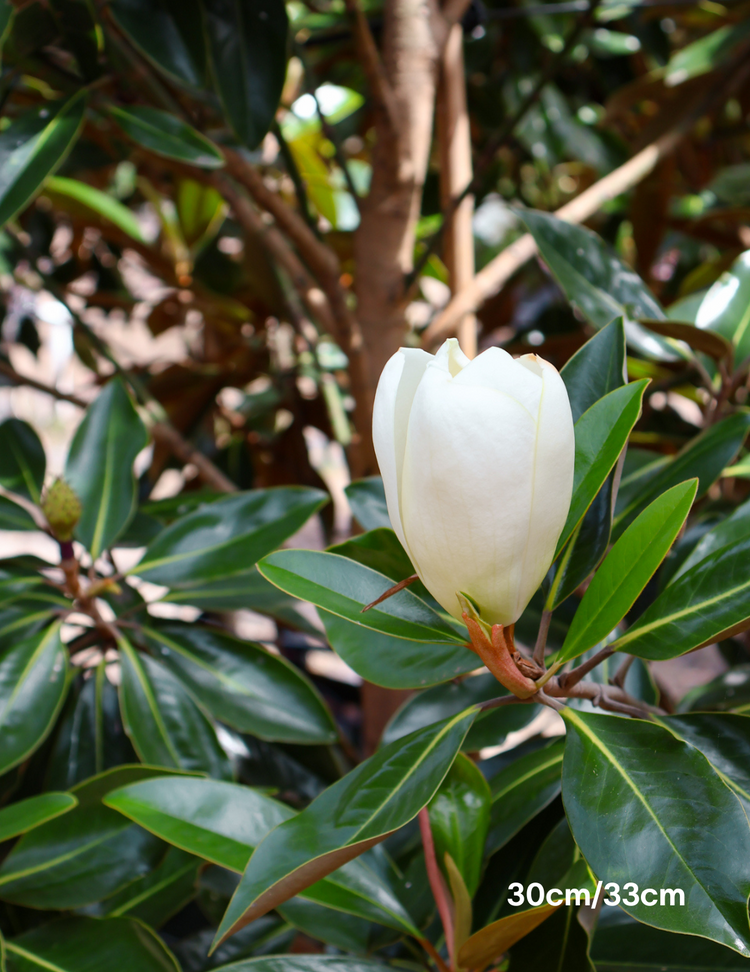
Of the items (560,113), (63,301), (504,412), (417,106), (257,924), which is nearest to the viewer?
(504,412)

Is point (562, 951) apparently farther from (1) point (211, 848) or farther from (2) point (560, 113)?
(2) point (560, 113)

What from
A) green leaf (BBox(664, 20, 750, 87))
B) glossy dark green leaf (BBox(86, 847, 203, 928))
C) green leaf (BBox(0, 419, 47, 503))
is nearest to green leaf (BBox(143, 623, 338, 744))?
glossy dark green leaf (BBox(86, 847, 203, 928))

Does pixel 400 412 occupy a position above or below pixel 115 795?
above

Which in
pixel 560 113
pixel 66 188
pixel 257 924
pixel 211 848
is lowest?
pixel 257 924

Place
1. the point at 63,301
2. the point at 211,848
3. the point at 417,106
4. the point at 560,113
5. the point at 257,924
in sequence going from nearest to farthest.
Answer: the point at 211,848
the point at 257,924
the point at 417,106
the point at 63,301
the point at 560,113

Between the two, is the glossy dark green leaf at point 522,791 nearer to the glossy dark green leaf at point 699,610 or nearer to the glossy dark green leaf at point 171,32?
the glossy dark green leaf at point 699,610

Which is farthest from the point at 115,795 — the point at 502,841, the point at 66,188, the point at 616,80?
the point at 616,80

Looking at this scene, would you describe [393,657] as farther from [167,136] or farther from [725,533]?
[167,136]
